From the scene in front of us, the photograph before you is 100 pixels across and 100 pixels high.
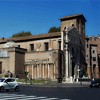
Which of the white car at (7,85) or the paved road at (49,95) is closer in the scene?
the paved road at (49,95)

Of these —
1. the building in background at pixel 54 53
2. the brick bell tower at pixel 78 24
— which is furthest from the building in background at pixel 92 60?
the building in background at pixel 54 53

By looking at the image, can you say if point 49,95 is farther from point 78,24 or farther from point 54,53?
point 78,24

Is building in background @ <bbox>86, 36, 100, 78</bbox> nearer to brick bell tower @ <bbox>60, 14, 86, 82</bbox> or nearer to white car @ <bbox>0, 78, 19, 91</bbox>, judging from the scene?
brick bell tower @ <bbox>60, 14, 86, 82</bbox>

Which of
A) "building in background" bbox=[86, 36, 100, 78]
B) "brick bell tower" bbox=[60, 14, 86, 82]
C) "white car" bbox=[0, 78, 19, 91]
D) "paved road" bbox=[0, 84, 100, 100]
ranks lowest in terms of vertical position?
"paved road" bbox=[0, 84, 100, 100]

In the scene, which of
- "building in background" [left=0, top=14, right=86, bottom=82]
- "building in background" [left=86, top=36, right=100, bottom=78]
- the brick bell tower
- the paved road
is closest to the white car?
the paved road

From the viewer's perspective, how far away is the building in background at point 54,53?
211ft

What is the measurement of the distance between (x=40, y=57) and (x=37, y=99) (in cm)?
4660

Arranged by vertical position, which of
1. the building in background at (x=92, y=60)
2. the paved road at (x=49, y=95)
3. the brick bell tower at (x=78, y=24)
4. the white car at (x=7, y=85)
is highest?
the brick bell tower at (x=78, y=24)

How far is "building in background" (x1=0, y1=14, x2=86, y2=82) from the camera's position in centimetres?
6425

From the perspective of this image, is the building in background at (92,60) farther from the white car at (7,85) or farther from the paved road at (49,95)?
the paved road at (49,95)

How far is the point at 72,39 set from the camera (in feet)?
230

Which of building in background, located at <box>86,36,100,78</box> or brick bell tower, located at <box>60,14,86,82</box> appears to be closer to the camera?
brick bell tower, located at <box>60,14,86,82</box>

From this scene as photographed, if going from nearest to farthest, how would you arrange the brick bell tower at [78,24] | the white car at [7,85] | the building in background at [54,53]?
1. the white car at [7,85]
2. the building in background at [54,53]
3. the brick bell tower at [78,24]

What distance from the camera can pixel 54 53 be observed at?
64062 mm
